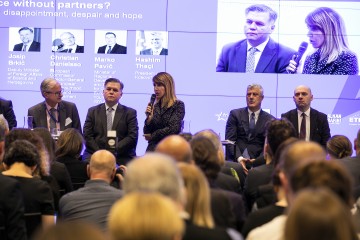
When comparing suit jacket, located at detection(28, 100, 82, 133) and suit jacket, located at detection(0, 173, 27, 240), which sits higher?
suit jacket, located at detection(28, 100, 82, 133)

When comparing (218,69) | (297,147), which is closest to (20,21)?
(218,69)

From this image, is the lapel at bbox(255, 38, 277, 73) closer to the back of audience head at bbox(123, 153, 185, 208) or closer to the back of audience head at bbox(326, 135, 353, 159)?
the back of audience head at bbox(326, 135, 353, 159)

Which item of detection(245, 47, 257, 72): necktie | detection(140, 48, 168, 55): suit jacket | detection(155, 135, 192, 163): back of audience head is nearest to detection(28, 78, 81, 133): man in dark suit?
detection(140, 48, 168, 55): suit jacket

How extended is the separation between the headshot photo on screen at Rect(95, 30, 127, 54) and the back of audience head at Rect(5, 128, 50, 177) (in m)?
5.48

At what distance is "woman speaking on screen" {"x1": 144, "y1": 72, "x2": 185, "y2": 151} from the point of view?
8.73 m

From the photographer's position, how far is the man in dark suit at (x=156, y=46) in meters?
11.2

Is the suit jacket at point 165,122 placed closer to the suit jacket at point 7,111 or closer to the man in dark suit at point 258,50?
the suit jacket at point 7,111

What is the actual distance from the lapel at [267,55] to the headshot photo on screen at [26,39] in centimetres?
328

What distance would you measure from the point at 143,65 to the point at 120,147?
269 cm

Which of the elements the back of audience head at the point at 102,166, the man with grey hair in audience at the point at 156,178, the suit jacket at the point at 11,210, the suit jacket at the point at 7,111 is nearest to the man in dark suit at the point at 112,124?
the suit jacket at the point at 7,111

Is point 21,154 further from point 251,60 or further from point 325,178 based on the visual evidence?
point 251,60

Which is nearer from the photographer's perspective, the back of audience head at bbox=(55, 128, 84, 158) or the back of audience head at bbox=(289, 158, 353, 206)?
the back of audience head at bbox=(289, 158, 353, 206)

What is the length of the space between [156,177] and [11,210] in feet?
6.11

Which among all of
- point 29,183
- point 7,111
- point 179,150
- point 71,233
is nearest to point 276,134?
point 179,150
